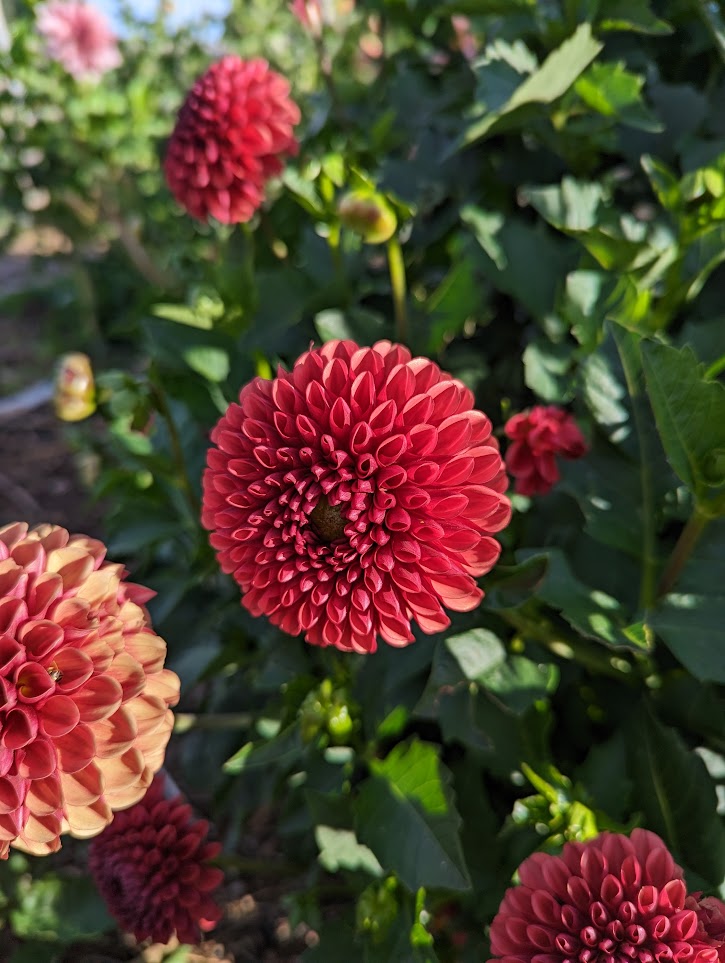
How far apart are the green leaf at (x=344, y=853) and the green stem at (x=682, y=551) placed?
1.29 ft

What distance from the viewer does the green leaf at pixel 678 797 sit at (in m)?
0.69

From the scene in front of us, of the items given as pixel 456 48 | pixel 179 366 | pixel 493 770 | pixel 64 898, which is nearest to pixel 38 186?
pixel 456 48

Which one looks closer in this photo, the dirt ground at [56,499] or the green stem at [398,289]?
the green stem at [398,289]

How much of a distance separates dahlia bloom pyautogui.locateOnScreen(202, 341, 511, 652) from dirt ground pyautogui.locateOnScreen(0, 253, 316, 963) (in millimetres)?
712

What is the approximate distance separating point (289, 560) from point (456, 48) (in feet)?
3.62

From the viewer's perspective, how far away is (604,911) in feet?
1.69

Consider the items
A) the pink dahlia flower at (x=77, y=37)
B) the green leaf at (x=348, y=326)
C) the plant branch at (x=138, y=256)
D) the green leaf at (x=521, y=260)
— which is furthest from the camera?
the plant branch at (x=138, y=256)

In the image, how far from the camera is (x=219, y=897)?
3.70 feet

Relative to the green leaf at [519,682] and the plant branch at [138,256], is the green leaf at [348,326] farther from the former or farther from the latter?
the plant branch at [138,256]

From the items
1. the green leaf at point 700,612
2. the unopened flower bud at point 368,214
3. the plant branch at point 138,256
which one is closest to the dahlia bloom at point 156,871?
the green leaf at point 700,612

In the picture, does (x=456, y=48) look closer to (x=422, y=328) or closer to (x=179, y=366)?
(x=422, y=328)

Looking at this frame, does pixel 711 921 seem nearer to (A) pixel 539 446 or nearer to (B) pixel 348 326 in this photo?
(A) pixel 539 446

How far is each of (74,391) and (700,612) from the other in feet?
2.22

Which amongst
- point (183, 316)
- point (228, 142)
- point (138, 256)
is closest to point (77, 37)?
point (138, 256)
